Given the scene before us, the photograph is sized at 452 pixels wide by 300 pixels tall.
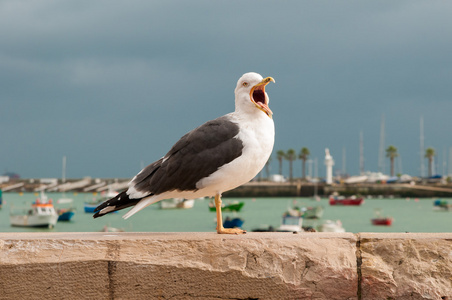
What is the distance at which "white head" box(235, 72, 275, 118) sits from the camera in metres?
4.86

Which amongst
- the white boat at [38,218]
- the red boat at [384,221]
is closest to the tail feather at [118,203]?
the white boat at [38,218]

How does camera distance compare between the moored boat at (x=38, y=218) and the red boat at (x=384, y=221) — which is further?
the red boat at (x=384, y=221)

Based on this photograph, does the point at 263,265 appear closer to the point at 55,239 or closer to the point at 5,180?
the point at 55,239

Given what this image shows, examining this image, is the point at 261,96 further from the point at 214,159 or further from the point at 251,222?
the point at 251,222

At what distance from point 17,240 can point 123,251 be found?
2.51ft

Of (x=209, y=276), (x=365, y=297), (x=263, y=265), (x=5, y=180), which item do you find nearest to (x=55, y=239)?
(x=209, y=276)

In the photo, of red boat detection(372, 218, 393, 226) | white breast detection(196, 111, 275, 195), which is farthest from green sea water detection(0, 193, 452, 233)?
white breast detection(196, 111, 275, 195)

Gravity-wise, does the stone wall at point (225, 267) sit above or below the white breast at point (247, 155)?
below

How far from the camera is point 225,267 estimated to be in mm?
4164

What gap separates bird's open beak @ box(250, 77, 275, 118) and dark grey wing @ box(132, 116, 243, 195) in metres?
0.27

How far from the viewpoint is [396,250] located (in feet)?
14.1

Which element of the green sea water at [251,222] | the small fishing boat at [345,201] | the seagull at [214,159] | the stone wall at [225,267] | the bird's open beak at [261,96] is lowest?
the green sea water at [251,222]

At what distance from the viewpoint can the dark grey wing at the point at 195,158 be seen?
465 centimetres

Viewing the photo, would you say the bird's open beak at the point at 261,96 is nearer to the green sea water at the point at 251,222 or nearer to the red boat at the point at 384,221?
the green sea water at the point at 251,222
